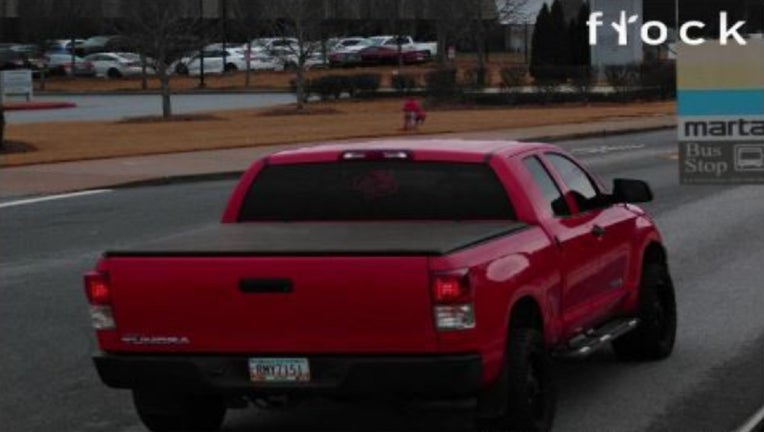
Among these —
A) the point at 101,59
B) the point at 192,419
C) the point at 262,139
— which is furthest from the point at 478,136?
the point at 101,59

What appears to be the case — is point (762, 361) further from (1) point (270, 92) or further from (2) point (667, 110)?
(1) point (270, 92)

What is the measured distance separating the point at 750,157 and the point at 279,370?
2.84m

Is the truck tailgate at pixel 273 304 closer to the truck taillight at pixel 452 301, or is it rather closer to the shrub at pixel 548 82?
the truck taillight at pixel 452 301

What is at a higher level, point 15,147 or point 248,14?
point 248,14

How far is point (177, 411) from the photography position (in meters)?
6.89

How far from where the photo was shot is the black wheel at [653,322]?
8.76 meters

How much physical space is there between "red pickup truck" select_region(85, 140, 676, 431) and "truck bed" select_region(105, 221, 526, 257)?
13mm

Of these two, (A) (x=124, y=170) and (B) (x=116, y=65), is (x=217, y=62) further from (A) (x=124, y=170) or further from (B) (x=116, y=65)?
(A) (x=124, y=170)

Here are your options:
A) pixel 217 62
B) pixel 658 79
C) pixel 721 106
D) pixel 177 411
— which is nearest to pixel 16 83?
pixel 217 62

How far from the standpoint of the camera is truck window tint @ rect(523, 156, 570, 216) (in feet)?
25.0

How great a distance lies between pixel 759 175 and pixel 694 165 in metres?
0.34

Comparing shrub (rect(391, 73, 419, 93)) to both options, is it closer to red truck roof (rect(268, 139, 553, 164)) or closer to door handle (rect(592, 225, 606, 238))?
door handle (rect(592, 225, 606, 238))

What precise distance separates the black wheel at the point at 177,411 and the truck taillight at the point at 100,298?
0.44 meters

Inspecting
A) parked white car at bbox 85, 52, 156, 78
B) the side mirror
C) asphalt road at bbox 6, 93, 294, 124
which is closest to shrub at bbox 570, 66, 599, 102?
asphalt road at bbox 6, 93, 294, 124
